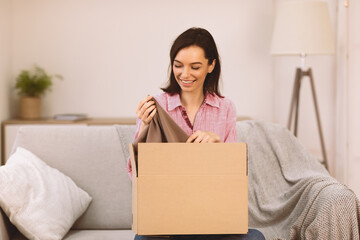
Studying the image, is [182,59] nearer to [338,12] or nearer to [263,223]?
[263,223]

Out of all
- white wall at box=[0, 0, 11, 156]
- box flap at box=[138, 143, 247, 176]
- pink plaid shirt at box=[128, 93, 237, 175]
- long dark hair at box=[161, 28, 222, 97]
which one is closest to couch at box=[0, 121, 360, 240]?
pink plaid shirt at box=[128, 93, 237, 175]

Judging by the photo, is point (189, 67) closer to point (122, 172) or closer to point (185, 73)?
point (185, 73)

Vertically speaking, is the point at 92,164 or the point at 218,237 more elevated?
the point at 92,164

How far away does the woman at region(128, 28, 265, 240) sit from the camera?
2002 mm

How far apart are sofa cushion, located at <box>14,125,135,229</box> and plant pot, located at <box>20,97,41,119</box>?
1.79m

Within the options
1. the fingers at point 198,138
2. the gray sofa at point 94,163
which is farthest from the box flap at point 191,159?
the gray sofa at point 94,163

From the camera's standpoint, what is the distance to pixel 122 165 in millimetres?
2609

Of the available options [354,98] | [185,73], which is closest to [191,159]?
[185,73]

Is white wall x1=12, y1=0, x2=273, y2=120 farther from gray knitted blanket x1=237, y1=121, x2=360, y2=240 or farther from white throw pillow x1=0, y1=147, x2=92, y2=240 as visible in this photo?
white throw pillow x1=0, y1=147, x2=92, y2=240

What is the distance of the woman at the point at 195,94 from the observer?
200cm

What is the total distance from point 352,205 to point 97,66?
9.68 feet

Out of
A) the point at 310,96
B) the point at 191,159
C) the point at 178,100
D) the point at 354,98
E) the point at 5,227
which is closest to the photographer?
the point at 191,159

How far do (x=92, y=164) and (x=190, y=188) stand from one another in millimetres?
1061

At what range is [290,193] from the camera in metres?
2.48
